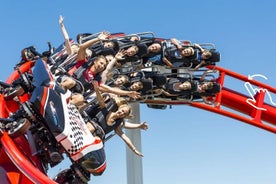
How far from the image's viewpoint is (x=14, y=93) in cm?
536

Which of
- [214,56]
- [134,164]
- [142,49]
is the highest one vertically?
[142,49]

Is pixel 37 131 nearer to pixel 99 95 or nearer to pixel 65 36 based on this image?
pixel 99 95

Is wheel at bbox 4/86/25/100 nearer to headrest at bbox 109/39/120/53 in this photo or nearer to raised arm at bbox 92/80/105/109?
raised arm at bbox 92/80/105/109

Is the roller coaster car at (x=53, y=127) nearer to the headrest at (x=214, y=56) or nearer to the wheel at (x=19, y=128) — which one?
the wheel at (x=19, y=128)

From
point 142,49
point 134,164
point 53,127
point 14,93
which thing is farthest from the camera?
point 134,164

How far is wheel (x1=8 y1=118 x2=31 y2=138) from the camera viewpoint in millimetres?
4734

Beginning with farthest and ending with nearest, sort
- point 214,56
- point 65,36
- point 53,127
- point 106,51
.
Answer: point 214,56 < point 106,51 < point 65,36 < point 53,127

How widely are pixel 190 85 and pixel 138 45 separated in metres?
0.99

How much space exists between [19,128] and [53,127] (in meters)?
0.27

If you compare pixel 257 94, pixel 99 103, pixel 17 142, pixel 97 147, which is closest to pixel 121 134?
pixel 99 103

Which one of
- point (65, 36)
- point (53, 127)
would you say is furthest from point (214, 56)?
point (53, 127)

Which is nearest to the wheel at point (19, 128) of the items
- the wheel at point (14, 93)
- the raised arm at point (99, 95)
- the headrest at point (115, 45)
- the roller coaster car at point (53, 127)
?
the roller coaster car at point (53, 127)

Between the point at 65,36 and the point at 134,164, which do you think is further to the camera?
the point at 134,164

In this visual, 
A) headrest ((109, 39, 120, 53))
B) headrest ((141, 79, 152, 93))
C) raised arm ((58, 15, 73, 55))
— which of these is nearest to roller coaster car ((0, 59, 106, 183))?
raised arm ((58, 15, 73, 55))
